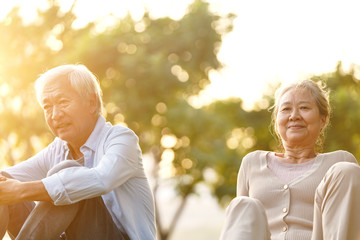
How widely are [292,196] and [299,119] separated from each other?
541 mm

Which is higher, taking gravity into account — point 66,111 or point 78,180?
point 66,111

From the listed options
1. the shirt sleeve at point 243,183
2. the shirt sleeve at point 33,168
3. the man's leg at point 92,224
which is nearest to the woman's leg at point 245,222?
the man's leg at point 92,224

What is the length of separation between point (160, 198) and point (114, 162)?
22704 millimetres

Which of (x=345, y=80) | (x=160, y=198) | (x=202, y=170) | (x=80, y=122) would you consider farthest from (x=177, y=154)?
(x=80, y=122)

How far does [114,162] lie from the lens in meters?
3.50

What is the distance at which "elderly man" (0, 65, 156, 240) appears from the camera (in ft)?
10.5

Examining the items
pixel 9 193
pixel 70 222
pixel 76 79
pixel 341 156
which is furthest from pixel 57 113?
pixel 341 156

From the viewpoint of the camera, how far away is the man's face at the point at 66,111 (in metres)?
3.77

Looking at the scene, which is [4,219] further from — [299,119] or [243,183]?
[299,119]

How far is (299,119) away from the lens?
152 inches

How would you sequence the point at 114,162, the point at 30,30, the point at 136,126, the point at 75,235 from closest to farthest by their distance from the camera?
the point at 75,235
the point at 114,162
the point at 30,30
the point at 136,126

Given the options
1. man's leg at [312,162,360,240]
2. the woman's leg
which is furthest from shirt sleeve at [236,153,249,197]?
man's leg at [312,162,360,240]

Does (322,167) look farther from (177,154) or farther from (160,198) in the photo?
(160,198)

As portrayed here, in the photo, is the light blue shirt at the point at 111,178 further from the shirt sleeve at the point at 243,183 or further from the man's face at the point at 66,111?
the shirt sleeve at the point at 243,183
